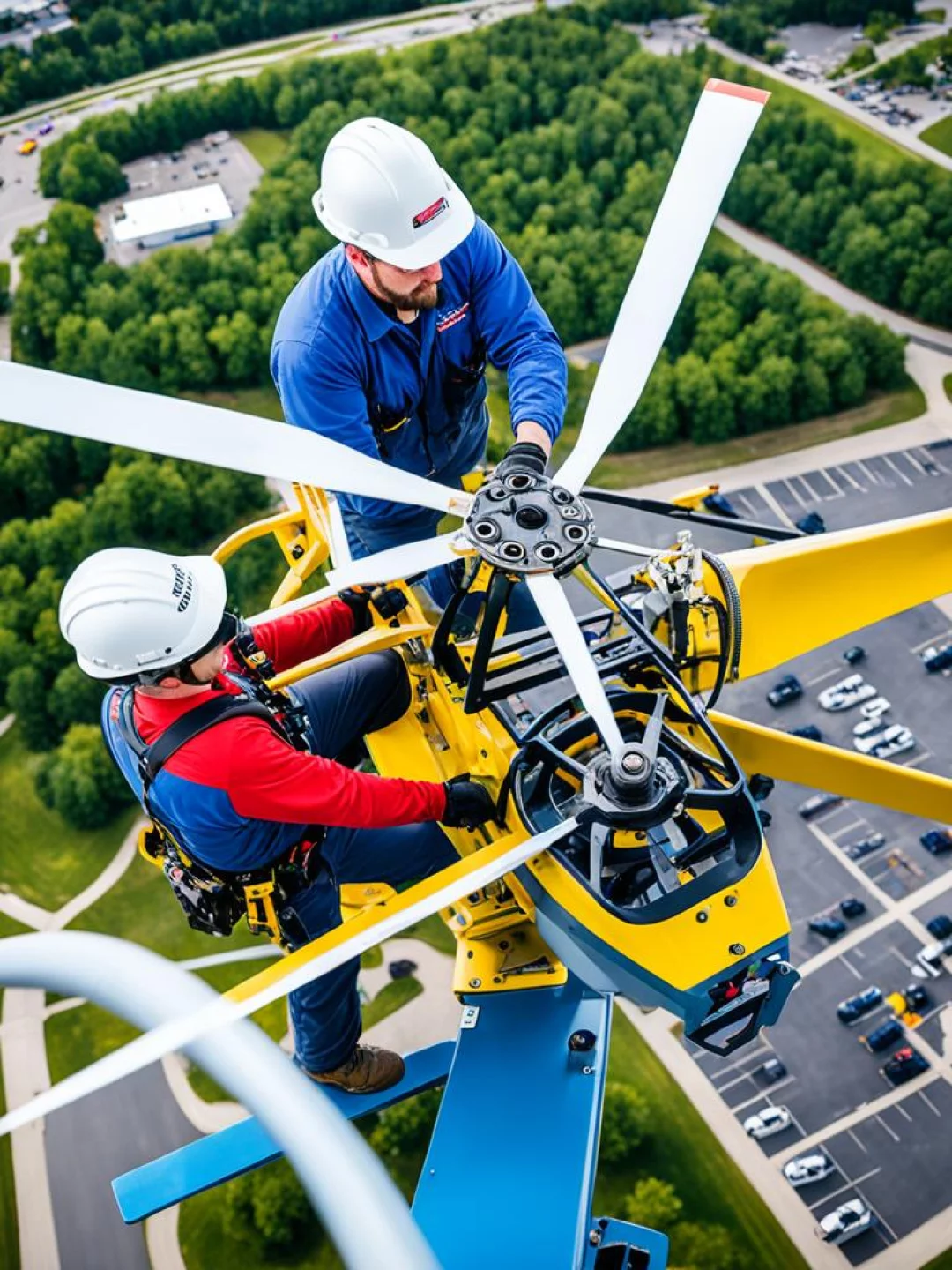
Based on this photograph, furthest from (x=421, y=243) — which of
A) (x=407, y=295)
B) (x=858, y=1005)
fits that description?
(x=858, y=1005)

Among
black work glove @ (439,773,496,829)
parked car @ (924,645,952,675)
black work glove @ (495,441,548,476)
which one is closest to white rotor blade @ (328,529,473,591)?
black work glove @ (495,441,548,476)

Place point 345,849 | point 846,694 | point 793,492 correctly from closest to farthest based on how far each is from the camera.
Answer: point 345,849
point 846,694
point 793,492

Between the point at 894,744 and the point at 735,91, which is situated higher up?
the point at 735,91

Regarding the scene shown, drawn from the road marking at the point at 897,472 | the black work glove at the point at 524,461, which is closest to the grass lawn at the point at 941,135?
the road marking at the point at 897,472

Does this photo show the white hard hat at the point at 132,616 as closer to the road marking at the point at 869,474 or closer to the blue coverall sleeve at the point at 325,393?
the blue coverall sleeve at the point at 325,393

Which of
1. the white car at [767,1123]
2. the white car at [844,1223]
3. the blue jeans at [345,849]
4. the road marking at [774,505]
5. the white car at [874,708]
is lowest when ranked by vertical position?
the white car at [844,1223]

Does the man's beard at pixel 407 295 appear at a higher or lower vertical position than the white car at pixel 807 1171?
higher

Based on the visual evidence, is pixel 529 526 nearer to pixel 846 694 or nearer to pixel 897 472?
pixel 846 694

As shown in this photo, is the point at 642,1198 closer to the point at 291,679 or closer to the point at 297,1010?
the point at 297,1010
